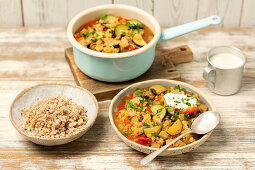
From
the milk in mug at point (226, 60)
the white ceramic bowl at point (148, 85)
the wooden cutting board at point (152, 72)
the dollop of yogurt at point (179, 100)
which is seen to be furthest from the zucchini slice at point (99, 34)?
the milk in mug at point (226, 60)

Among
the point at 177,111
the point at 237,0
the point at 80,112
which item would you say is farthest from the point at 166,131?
the point at 237,0

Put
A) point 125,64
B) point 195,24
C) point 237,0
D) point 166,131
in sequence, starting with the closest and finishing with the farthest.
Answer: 1. point 166,131
2. point 125,64
3. point 195,24
4. point 237,0

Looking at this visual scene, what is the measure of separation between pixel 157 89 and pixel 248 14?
50.2 inches

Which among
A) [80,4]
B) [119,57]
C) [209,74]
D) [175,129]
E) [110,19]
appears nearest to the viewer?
[175,129]

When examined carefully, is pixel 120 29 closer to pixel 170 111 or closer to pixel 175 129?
pixel 170 111

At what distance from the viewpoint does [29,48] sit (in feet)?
8.72

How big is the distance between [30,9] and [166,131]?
62.7 inches

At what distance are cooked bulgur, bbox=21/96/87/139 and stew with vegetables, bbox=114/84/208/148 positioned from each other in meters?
0.20

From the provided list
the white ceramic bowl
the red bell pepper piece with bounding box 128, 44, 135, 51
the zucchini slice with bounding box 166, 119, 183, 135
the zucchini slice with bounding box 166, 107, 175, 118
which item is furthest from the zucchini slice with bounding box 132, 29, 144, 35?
the zucchini slice with bounding box 166, 119, 183, 135

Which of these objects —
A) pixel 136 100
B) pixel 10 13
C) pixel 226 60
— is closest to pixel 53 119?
pixel 136 100

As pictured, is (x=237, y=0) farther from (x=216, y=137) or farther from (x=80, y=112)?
(x=80, y=112)

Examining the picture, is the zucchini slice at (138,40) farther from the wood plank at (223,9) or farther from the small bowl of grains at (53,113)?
the wood plank at (223,9)

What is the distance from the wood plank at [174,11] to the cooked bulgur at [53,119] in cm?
122

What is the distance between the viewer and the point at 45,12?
2895 mm
